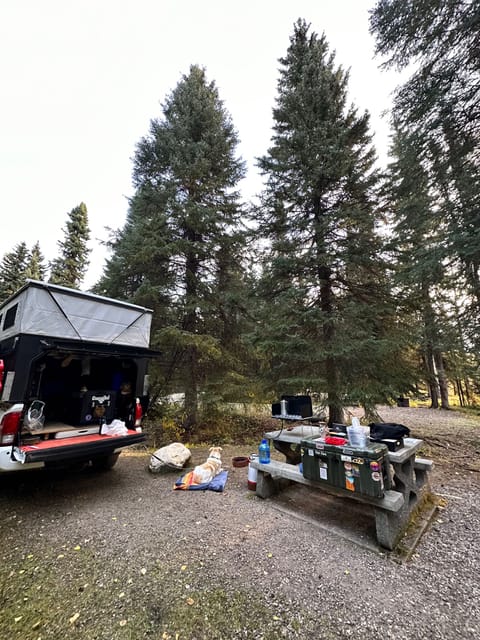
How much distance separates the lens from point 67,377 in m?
4.70

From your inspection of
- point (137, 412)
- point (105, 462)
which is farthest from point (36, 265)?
point (137, 412)

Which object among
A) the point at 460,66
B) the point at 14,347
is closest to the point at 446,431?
the point at 460,66

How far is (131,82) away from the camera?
9883mm

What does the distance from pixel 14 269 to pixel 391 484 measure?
1113 inches

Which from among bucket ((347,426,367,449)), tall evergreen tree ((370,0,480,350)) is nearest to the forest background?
tall evergreen tree ((370,0,480,350))

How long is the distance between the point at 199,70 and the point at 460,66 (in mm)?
7308

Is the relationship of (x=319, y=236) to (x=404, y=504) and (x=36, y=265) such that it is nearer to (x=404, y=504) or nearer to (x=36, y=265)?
(x=404, y=504)

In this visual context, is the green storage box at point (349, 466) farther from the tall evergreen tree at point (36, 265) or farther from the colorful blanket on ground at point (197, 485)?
the tall evergreen tree at point (36, 265)

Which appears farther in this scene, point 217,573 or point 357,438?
point 357,438

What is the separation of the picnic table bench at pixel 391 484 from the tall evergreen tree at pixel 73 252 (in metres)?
19.3

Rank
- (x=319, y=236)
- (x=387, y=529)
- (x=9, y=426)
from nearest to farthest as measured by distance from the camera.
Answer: (x=387, y=529) → (x=9, y=426) → (x=319, y=236)

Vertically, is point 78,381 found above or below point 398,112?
below

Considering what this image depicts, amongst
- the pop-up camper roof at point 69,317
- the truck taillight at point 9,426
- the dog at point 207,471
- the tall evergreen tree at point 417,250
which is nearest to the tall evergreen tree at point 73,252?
the pop-up camper roof at point 69,317

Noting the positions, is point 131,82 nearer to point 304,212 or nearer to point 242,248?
point 242,248
